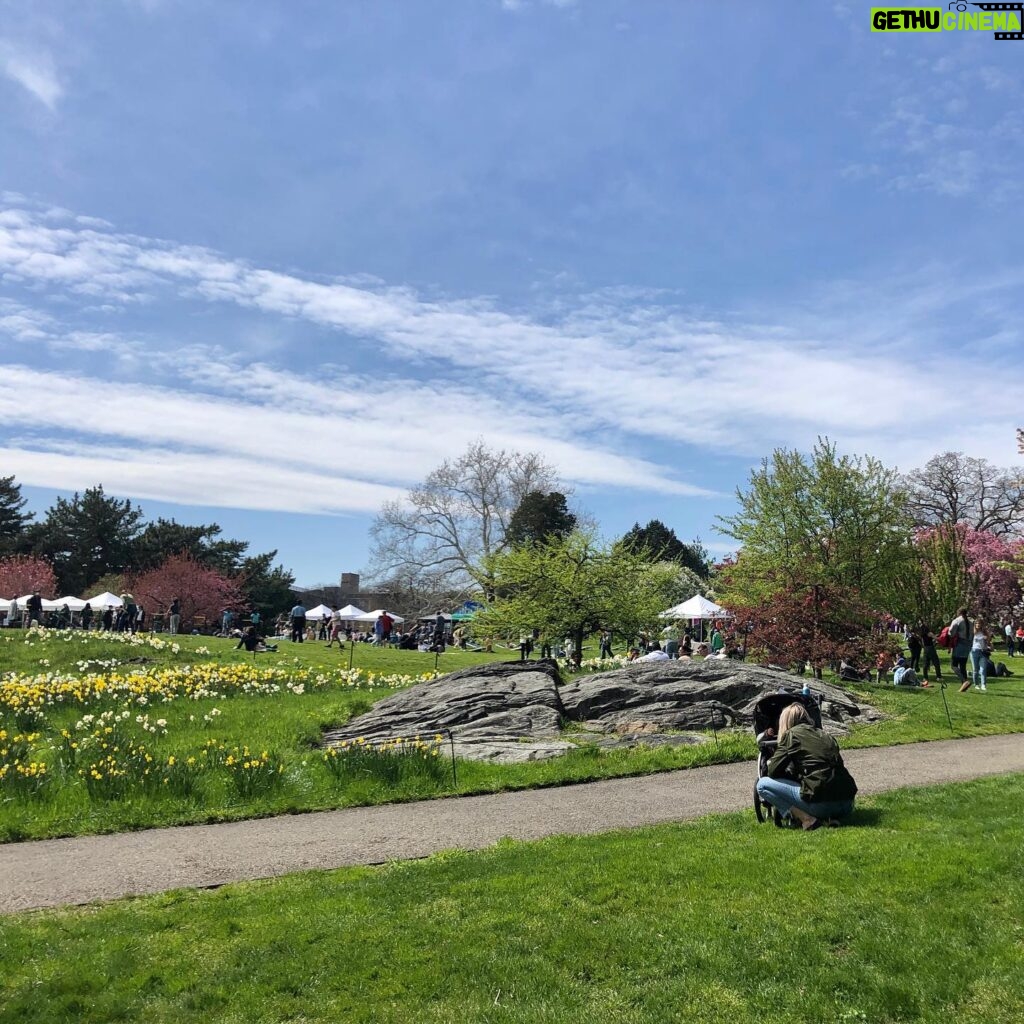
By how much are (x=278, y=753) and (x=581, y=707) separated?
17.7 feet

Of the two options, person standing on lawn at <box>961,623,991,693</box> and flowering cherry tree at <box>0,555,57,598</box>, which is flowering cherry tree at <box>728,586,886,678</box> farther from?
flowering cherry tree at <box>0,555,57,598</box>

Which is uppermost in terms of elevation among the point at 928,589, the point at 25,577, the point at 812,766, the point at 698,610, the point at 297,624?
the point at 25,577

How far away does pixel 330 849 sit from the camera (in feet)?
24.3

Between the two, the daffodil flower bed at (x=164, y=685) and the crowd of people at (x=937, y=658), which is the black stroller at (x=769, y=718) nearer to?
the daffodil flower bed at (x=164, y=685)

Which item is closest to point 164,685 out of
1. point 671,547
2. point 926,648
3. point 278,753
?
point 278,753

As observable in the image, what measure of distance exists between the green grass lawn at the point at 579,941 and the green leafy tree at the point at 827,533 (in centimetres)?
1732

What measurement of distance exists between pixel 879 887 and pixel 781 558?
19.9 m

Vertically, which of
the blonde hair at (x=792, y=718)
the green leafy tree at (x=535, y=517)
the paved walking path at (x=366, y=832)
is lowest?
the paved walking path at (x=366, y=832)

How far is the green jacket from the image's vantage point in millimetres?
7023

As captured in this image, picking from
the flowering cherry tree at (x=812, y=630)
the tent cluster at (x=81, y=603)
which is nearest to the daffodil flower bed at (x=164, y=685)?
the flowering cherry tree at (x=812, y=630)

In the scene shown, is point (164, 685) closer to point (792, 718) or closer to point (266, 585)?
point (792, 718)

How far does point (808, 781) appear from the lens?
703cm

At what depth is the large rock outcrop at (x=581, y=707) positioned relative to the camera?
12508 millimetres

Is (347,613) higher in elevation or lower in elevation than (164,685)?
higher
